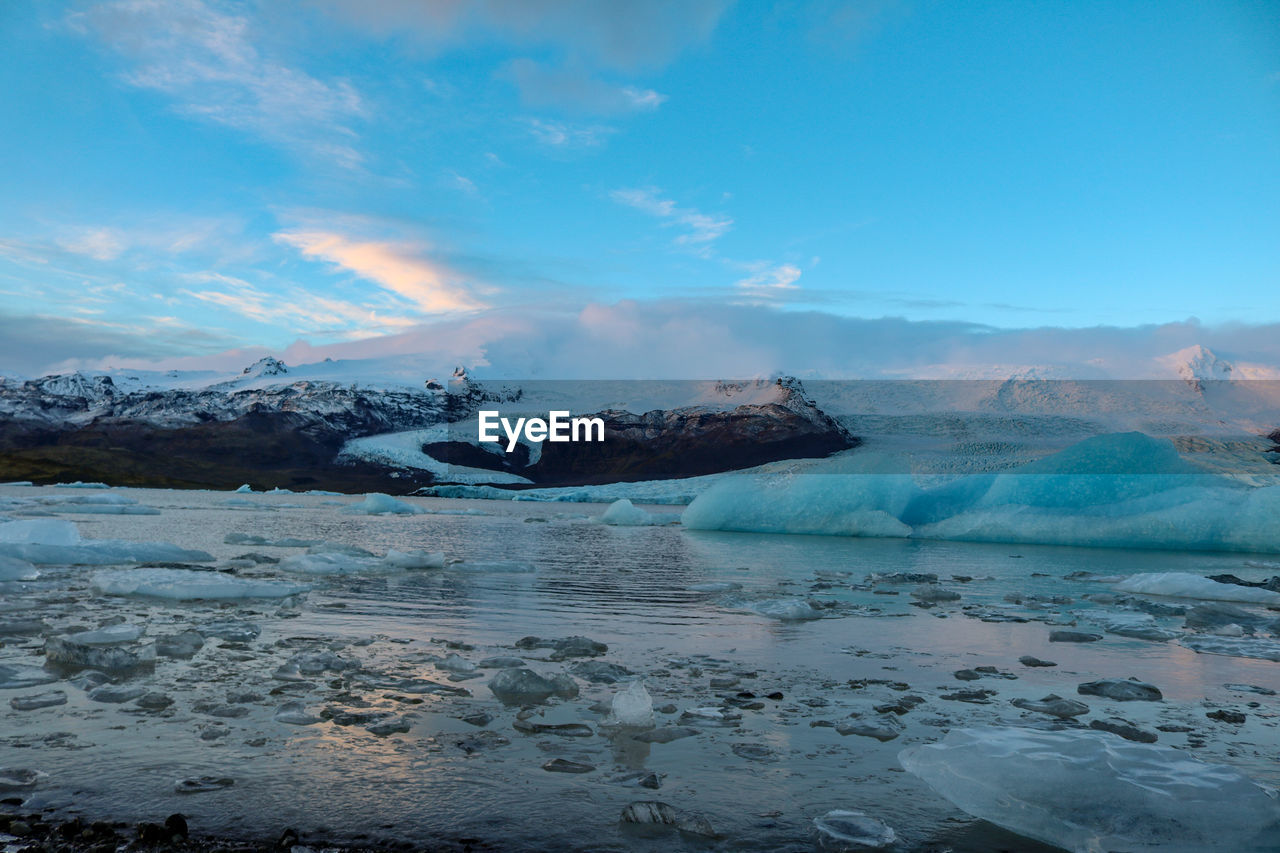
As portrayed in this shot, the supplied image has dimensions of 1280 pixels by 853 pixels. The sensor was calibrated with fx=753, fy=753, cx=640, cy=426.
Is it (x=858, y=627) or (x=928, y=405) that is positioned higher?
(x=928, y=405)

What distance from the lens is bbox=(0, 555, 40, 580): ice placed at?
8.45m

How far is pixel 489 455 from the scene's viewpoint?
98.4 meters

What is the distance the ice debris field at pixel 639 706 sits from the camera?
2.70m

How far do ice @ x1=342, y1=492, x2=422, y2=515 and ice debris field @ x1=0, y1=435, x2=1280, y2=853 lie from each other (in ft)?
71.3

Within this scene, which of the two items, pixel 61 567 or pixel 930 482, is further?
pixel 930 482

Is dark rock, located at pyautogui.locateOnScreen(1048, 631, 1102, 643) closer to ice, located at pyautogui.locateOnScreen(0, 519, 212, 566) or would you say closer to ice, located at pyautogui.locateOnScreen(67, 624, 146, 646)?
ice, located at pyautogui.locateOnScreen(67, 624, 146, 646)

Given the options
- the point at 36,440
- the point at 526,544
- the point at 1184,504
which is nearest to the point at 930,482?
the point at 1184,504

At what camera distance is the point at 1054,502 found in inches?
754

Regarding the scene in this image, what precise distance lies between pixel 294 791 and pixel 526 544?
14.7 m

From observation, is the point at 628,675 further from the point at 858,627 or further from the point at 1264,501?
the point at 1264,501

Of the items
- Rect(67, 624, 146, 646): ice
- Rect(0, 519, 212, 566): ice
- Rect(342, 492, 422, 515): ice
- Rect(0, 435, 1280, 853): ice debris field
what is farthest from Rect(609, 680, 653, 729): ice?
Rect(342, 492, 422, 515): ice

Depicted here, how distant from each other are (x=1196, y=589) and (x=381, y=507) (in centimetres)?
2970

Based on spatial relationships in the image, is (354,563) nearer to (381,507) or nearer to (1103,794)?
(1103,794)

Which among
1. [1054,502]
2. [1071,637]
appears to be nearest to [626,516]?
[1054,502]
